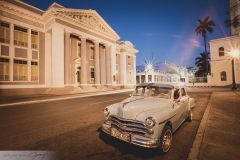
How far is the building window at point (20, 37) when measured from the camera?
65.2ft

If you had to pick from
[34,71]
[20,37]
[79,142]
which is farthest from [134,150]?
[20,37]

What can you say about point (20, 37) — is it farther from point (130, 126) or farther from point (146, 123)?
point (146, 123)

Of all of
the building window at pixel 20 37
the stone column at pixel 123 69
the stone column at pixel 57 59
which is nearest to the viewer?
the building window at pixel 20 37

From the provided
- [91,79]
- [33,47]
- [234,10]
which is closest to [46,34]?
[33,47]

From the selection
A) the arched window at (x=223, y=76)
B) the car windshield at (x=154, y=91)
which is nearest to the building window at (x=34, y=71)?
the car windshield at (x=154, y=91)

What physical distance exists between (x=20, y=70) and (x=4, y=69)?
1830 millimetres

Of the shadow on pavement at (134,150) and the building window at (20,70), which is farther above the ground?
the building window at (20,70)

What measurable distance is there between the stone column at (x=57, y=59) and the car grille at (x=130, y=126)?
1968cm

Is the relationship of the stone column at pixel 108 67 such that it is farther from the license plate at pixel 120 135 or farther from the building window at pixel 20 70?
the license plate at pixel 120 135

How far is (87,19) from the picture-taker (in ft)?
89.0

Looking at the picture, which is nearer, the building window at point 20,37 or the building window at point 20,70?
the building window at point 20,70

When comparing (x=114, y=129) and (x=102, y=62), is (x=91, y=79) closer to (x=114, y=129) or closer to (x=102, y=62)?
(x=102, y=62)

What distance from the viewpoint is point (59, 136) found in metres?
4.68

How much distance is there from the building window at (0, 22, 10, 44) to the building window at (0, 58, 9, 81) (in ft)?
7.83
